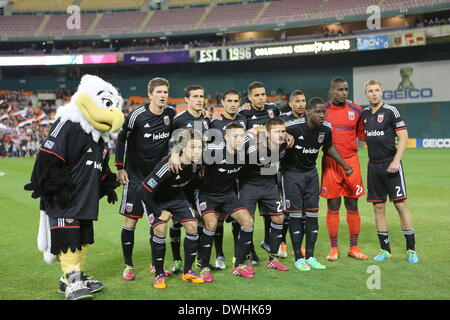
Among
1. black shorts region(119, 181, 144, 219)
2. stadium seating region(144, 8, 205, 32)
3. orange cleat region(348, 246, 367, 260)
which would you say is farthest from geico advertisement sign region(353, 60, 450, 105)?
black shorts region(119, 181, 144, 219)

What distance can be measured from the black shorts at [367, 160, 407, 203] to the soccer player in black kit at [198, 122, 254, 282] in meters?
1.87

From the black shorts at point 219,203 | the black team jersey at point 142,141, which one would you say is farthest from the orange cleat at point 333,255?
the black team jersey at point 142,141

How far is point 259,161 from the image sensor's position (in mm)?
6121

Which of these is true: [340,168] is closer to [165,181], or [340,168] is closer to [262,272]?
[262,272]

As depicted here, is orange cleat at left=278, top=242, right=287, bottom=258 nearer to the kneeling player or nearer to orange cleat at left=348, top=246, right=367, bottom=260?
orange cleat at left=348, top=246, right=367, bottom=260

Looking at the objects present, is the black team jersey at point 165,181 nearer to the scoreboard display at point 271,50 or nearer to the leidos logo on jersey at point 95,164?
the leidos logo on jersey at point 95,164

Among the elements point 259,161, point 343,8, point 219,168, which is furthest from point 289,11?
point 219,168

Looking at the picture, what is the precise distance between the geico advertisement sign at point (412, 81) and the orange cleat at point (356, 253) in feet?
104

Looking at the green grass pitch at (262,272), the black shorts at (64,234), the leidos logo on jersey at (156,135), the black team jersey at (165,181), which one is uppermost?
the leidos logo on jersey at (156,135)

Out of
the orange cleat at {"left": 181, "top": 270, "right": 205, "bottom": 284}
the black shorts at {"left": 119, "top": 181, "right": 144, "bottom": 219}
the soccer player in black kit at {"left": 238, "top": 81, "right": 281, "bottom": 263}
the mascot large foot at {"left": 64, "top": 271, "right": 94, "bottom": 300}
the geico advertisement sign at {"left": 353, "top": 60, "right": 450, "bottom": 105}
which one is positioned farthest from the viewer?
the geico advertisement sign at {"left": 353, "top": 60, "right": 450, "bottom": 105}

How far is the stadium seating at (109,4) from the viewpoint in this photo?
47.2 m

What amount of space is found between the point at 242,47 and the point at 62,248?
117 ft

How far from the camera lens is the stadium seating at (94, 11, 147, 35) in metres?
44.3
